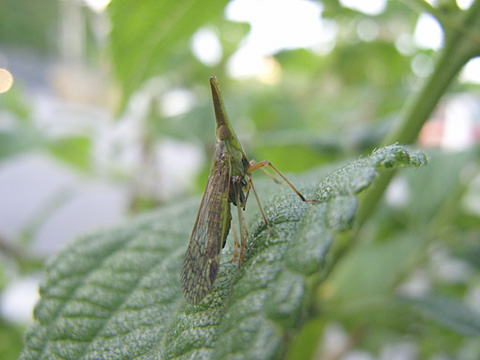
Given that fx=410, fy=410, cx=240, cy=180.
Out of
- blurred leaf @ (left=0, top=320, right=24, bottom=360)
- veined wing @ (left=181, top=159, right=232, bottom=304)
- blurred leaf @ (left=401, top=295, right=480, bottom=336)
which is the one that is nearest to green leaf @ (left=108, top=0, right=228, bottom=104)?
veined wing @ (left=181, top=159, right=232, bottom=304)

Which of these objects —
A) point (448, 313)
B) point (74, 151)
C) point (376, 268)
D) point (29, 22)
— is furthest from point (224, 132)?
point (29, 22)

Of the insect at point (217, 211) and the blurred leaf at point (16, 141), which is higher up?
the blurred leaf at point (16, 141)

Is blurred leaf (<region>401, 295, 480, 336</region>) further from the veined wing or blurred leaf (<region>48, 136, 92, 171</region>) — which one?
blurred leaf (<region>48, 136, 92, 171</region>)

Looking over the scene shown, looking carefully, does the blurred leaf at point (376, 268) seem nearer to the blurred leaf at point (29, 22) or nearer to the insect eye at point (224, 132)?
the insect eye at point (224, 132)

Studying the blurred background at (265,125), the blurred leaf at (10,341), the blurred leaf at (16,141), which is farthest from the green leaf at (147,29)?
the blurred leaf at (10,341)

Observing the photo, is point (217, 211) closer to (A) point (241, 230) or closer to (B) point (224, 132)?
(A) point (241, 230)
